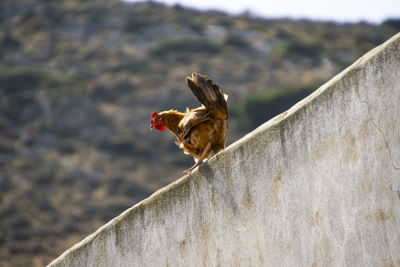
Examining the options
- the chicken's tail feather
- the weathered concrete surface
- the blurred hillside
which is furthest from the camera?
the blurred hillside

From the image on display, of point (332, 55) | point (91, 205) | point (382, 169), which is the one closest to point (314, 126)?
point (382, 169)

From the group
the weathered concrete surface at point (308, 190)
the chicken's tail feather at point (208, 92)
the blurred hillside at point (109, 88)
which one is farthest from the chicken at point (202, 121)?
the blurred hillside at point (109, 88)

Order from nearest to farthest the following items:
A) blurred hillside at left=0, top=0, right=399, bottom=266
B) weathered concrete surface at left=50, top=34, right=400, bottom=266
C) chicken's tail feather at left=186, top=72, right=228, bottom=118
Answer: weathered concrete surface at left=50, top=34, right=400, bottom=266
chicken's tail feather at left=186, top=72, right=228, bottom=118
blurred hillside at left=0, top=0, right=399, bottom=266

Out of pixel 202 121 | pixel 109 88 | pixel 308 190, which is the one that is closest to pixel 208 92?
pixel 202 121

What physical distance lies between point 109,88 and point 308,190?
83.7ft

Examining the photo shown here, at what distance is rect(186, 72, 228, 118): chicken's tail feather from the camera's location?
4.40 m

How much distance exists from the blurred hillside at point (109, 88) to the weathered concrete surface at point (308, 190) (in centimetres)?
1490

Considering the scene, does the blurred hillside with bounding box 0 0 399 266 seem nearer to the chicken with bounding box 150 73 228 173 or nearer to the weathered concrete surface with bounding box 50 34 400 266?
the chicken with bounding box 150 73 228 173

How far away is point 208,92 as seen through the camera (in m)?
4.43

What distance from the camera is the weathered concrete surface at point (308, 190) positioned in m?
3.42

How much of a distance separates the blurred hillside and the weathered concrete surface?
1490 cm

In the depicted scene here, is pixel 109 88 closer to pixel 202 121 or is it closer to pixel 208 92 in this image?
pixel 202 121

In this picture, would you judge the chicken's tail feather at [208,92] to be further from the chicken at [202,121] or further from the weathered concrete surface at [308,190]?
the weathered concrete surface at [308,190]

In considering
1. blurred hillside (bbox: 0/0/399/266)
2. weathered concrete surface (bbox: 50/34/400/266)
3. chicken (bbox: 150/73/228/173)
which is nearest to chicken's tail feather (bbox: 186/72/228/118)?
chicken (bbox: 150/73/228/173)
